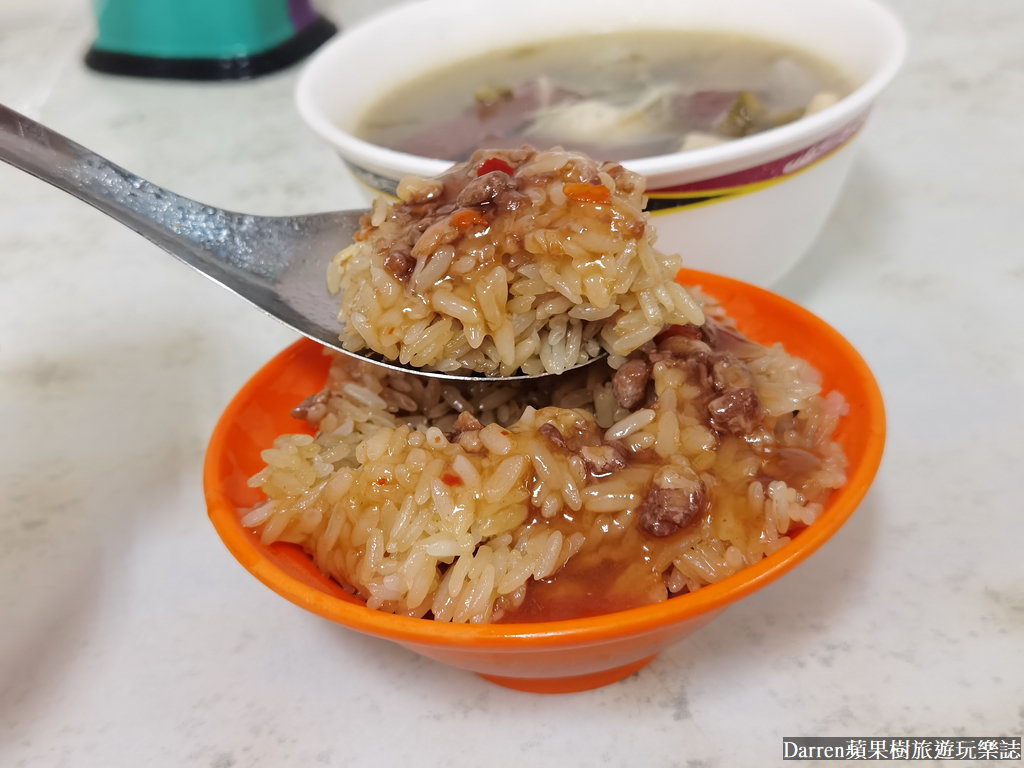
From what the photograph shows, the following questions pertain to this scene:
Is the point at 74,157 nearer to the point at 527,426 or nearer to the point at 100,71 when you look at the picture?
the point at 527,426

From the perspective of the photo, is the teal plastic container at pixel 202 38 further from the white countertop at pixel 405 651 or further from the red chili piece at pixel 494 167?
the red chili piece at pixel 494 167

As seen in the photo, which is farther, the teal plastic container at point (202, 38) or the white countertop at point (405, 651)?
the teal plastic container at point (202, 38)

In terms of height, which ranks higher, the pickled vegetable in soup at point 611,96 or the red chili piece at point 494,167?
the red chili piece at point 494,167

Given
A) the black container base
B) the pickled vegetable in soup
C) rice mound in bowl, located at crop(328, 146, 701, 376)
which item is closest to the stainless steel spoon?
rice mound in bowl, located at crop(328, 146, 701, 376)

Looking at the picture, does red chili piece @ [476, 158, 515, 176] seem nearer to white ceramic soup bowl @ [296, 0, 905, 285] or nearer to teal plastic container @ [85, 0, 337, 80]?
white ceramic soup bowl @ [296, 0, 905, 285]

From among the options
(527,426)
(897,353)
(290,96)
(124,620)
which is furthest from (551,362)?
(290,96)

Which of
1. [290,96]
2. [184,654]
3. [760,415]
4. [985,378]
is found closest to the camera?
[760,415]

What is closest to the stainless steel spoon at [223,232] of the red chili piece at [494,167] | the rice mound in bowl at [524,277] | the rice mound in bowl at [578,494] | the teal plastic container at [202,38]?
the rice mound in bowl at [524,277]
